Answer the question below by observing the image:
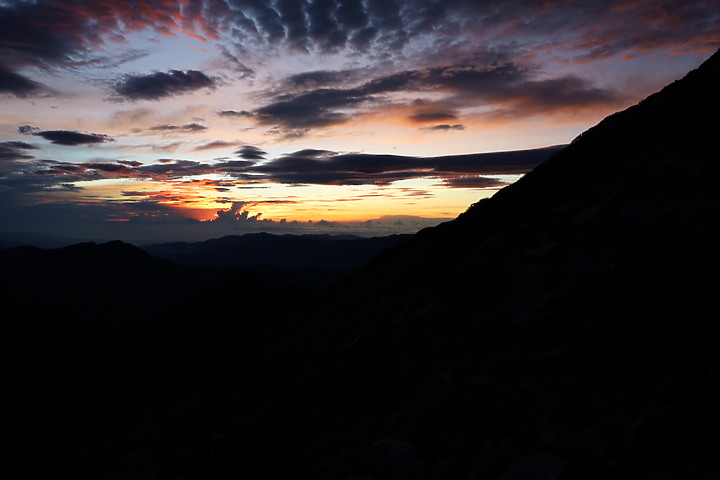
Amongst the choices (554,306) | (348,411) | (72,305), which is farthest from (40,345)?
(72,305)

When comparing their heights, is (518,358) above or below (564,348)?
below

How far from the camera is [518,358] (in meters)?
7.61

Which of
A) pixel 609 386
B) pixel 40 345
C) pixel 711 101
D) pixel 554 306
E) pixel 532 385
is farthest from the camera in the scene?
pixel 40 345

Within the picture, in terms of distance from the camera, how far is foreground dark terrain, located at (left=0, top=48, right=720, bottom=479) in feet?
17.4

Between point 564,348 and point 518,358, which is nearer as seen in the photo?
point 564,348

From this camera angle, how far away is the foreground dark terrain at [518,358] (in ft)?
17.4

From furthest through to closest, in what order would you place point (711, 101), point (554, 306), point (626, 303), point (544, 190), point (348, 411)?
point (544, 190)
point (711, 101)
point (348, 411)
point (554, 306)
point (626, 303)

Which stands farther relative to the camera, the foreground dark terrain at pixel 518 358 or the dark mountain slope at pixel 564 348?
the foreground dark terrain at pixel 518 358

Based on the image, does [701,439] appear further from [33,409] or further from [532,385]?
[33,409]

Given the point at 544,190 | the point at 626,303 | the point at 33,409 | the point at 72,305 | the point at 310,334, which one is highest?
the point at 544,190

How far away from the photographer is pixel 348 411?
10.1 m

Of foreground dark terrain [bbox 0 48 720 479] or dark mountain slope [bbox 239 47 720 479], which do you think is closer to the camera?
dark mountain slope [bbox 239 47 720 479]

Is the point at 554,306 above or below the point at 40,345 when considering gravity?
above

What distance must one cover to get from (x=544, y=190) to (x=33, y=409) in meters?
47.0
